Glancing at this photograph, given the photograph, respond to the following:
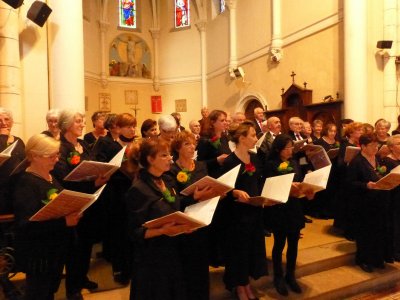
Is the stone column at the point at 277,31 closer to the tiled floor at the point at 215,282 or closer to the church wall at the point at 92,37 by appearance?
the tiled floor at the point at 215,282

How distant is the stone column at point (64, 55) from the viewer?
217 inches

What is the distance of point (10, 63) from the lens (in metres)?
5.05

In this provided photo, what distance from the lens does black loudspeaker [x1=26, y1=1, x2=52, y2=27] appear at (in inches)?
202

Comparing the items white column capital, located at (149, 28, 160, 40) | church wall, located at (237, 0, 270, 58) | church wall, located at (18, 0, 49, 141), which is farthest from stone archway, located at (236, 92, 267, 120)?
church wall, located at (18, 0, 49, 141)

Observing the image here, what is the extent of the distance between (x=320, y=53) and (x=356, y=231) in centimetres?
602

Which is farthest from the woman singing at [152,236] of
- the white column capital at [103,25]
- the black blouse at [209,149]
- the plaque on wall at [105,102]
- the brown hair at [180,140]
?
the white column capital at [103,25]

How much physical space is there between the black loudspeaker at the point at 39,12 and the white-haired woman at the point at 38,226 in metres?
3.40

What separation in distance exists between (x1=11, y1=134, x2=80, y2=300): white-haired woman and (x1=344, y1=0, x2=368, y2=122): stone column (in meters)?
7.01

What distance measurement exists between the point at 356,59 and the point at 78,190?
685cm

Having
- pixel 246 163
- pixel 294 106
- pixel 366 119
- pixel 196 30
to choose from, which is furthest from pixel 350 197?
pixel 196 30

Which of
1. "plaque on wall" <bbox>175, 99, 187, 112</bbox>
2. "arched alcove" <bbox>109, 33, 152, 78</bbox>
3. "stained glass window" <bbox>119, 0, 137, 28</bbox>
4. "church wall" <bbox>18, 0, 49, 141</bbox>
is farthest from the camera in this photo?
"plaque on wall" <bbox>175, 99, 187, 112</bbox>

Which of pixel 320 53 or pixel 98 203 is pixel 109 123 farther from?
pixel 320 53

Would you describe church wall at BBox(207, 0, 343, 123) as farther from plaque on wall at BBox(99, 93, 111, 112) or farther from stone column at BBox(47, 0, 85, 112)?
stone column at BBox(47, 0, 85, 112)

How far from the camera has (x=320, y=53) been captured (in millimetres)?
9352
